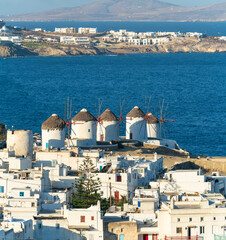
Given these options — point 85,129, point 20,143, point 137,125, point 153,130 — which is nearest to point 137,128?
point 137,125

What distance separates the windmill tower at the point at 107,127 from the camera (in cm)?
5459

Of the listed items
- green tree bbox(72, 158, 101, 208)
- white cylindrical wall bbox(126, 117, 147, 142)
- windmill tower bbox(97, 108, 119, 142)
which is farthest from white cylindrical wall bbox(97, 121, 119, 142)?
green tree bbox(72, 158, 101, 208)

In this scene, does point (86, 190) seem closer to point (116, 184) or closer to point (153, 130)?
point (116, 184)

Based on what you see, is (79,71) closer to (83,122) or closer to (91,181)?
(83,122)

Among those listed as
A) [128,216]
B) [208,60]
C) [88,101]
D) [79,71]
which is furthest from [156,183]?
[208,60]

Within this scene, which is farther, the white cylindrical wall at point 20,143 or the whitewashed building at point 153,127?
the whitewashed building at point 153,127

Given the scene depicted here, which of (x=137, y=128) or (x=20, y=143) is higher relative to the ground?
(x=137, y=128)

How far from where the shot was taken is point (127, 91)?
378 ft

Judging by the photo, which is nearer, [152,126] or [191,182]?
[191,182]

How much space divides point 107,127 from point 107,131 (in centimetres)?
23

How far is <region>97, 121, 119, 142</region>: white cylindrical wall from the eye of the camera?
54.7 meters

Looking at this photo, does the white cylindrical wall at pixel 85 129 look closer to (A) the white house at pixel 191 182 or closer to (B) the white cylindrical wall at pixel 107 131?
(B) the white cylindrical wall at pixel 107 131

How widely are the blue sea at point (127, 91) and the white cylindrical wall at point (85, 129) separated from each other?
1651cm

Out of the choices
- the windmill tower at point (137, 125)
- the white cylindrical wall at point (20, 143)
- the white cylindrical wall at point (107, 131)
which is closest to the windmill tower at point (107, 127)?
the white cylindrical wall at point (107, 131)
